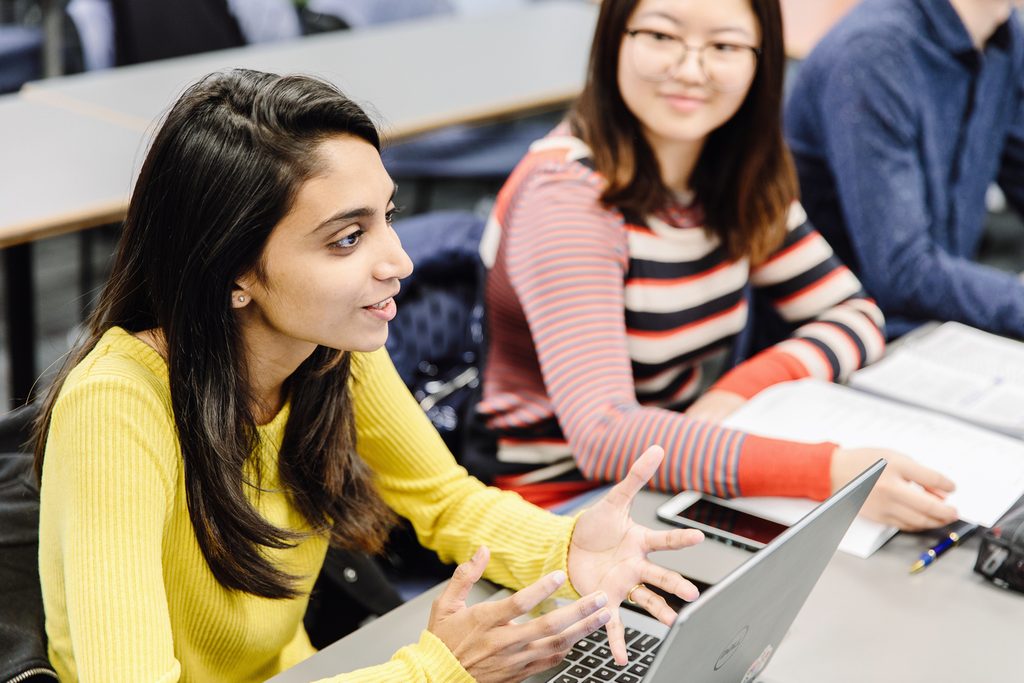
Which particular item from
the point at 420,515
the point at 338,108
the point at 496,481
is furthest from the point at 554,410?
the point at 338,108

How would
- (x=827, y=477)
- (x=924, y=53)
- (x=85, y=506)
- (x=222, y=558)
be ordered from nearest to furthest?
(x=85, y=506), (x=222, y=558), (x=827, y=477), (x=924, y=53)

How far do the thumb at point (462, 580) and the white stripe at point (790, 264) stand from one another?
3.04 feet

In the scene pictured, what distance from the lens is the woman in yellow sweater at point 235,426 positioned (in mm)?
1007

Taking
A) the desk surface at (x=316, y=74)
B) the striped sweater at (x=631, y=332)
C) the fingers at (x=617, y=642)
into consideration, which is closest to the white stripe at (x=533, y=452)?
the striped sweater at (x=631, y=332)

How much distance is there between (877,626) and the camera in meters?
1.19

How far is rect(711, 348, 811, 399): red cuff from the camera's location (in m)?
1.66

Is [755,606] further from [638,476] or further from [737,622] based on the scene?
[638,476]

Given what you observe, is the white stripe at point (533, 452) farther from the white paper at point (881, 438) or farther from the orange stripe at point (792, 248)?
the orange stripe at point (792, 248)

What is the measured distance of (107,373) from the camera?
103cm

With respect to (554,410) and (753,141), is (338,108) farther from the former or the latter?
(753,141)

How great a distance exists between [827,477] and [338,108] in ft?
2.24

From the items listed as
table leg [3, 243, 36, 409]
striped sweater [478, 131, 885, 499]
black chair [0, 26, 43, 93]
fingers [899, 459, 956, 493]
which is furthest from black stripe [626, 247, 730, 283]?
black chair [0, 26, 43, 93]

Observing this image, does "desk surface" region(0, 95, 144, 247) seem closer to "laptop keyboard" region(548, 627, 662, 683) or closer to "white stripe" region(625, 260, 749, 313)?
"white stripe" region(625, 260, 749, 313)

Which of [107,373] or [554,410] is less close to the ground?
[107,373]
